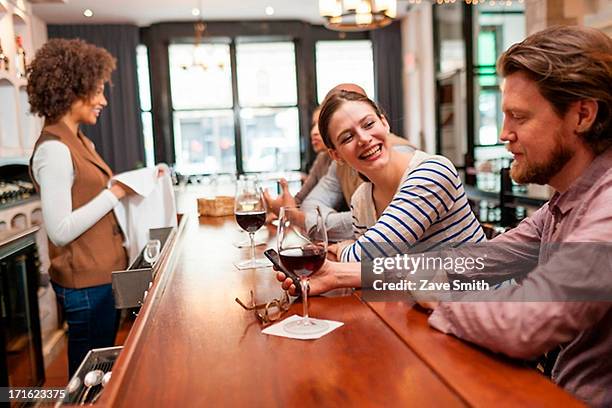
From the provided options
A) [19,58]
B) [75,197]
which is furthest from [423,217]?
[19,58]

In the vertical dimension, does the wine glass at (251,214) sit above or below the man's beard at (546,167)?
below

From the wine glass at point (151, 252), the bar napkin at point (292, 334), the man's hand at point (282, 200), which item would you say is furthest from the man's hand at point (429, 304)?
the man's hand at point (282, 200)

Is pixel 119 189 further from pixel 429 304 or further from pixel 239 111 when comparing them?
pixel 239 111

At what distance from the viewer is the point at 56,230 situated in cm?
211

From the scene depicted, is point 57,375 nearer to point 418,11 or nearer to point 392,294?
point 392,294

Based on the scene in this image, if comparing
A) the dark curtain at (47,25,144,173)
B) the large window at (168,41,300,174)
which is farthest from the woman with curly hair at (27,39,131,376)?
the large window at (168,41,300,174)

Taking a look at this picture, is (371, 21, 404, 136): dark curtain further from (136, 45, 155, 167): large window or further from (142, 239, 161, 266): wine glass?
(142, 239, 161, 266): wine glass

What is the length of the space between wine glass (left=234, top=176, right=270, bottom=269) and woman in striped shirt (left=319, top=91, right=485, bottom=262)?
228mm

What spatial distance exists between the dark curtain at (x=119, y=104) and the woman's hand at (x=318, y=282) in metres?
6.85

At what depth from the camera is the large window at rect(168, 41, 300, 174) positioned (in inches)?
324

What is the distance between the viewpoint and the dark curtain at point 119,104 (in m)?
7.63

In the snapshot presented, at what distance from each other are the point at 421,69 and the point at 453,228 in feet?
22.3

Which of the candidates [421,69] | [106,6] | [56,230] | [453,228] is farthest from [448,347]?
[421,69]

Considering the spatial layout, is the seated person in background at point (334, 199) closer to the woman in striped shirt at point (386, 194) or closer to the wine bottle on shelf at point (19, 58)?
the woman in striped shirt at point (386, 194)
